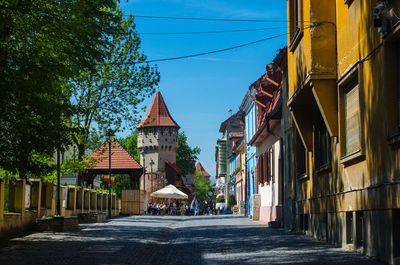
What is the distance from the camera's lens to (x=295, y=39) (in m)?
15.7

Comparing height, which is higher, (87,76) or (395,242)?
(87,76)

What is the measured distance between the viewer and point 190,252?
12586mm

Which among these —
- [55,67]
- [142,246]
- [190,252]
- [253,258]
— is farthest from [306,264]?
[55,67]

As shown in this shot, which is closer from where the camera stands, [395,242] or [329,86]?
[395,242]

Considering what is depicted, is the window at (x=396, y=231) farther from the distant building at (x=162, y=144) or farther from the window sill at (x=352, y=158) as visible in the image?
the distant building at (x=162, y=144)

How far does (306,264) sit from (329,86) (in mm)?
4997

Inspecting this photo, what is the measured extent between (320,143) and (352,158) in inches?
179

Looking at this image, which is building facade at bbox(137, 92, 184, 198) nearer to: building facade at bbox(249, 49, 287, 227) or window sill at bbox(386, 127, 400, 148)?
building facade at bbox(249, 49, 287, 227)

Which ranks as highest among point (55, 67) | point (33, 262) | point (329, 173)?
point (55, 67)

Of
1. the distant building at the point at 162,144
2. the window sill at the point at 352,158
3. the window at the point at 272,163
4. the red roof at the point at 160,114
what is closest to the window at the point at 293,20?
the window sill at the point at 352,158

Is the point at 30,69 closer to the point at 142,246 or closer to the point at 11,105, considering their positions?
the point at 11,105

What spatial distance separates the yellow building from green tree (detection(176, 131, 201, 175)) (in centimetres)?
9648

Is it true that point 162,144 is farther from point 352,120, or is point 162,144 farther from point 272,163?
point 352,120

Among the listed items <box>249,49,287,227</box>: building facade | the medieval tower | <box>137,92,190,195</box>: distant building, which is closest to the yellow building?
<box>249,49,287,227</box>: building facade
